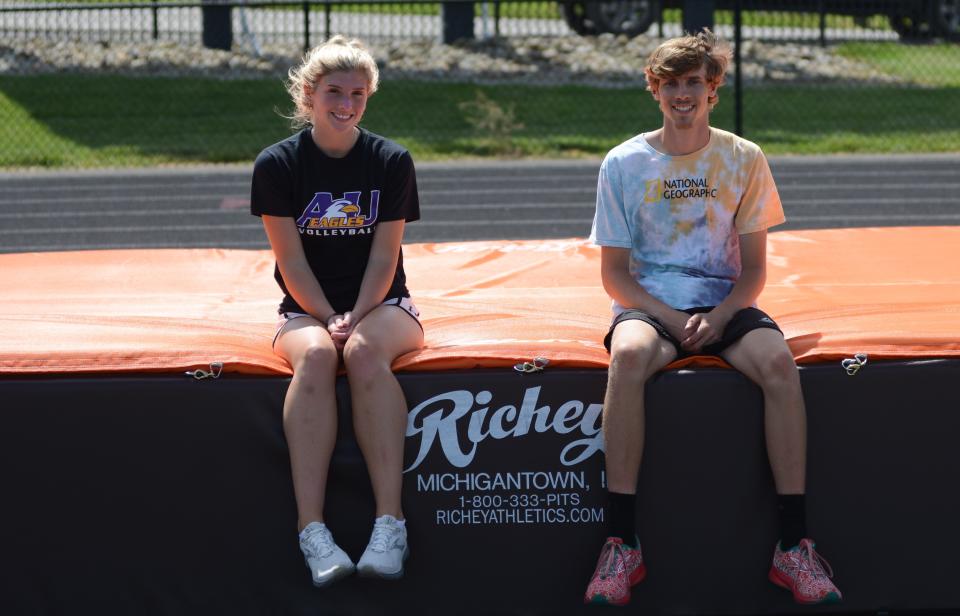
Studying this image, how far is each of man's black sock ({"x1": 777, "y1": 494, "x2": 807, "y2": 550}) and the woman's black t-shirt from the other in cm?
118

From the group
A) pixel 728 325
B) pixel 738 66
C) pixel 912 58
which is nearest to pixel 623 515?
pixel 728 325

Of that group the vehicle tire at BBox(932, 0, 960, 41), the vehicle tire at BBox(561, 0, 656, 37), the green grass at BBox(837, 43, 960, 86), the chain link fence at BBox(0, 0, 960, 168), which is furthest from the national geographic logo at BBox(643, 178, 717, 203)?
the vehicle tire at BBox(932, 0, 960, 41)

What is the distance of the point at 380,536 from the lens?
320 cm

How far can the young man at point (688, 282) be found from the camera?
3.23 meters

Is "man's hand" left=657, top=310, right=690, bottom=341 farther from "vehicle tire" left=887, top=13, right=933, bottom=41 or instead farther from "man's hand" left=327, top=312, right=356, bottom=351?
"vehicle tire" left=887, top=13, right=933, bottom=41

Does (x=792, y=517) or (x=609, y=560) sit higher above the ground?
(x=792, y=517)

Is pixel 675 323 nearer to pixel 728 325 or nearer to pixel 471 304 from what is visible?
pixel 728 325

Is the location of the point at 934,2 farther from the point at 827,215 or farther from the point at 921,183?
the point at 827,215

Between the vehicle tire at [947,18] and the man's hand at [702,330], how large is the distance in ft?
48.2

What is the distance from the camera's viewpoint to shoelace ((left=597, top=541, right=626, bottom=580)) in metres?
3.23

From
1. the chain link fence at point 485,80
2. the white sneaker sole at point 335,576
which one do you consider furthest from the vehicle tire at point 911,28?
the white sneaker sole at point 335,576

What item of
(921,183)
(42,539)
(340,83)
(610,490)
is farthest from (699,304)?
(921,183)

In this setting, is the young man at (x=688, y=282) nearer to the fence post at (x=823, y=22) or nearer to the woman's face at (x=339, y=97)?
the woman's face at (x=339, y=97)

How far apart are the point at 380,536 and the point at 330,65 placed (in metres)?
1.24
